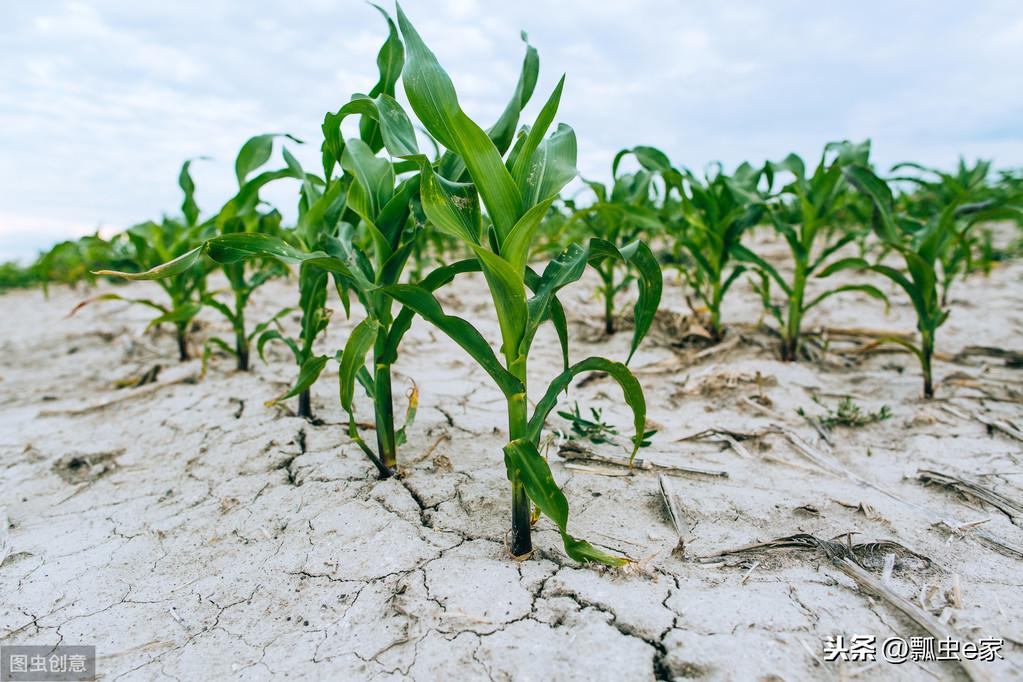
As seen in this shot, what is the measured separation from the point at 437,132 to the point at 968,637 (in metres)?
1.37

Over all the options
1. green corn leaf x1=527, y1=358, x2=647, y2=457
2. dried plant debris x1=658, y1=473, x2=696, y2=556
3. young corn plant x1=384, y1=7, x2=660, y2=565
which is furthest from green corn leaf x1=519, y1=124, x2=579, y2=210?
dried plant debris x1=658, y1=473, x2=696, y2=556

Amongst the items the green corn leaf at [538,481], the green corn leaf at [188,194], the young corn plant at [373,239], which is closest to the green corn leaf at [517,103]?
the young corn plant at [373,239]

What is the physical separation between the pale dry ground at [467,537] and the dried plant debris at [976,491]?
0.02 metres

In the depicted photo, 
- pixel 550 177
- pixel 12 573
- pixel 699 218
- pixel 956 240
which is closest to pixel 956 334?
pixel 956 240

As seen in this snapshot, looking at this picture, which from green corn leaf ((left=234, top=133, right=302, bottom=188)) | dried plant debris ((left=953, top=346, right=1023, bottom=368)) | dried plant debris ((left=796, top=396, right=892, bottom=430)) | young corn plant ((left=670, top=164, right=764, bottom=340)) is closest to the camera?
green corn leaf ((left=234, top=133, right=302, bottom=188))

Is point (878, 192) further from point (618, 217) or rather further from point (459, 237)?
point (459, 237)

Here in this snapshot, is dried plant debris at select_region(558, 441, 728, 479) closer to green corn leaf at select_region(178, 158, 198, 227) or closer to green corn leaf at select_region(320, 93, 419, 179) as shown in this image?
green corn leaf at select_region(320, 93, 419, 179)

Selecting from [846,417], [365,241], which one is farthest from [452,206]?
[846,417]

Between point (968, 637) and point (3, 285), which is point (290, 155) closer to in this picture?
point (968, 637)

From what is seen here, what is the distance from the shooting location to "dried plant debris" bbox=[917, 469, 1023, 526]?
1524 mm

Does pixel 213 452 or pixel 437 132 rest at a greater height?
pixel 437 132

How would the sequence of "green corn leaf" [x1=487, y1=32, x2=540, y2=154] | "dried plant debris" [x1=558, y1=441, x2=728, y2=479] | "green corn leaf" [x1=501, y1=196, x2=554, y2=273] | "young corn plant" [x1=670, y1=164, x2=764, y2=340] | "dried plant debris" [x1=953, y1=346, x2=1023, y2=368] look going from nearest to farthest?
"green corn leaf" [x1=501, y1=196, x2=554, y2=273] → "green corn leaf" [x1=487, y1=32, x2=540, y2=154] → "dried plant debris" [x1=558, y1=441, x2=728, y2=479] → "dried plant debris" [x1=953, y1=346, x2=1023, y2=368] → "young corn plant" [x1=670, y1=164, x2=764, y2=340]

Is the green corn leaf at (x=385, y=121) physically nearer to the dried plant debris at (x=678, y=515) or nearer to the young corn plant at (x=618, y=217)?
the dried plant debris at (x=678, y=515)

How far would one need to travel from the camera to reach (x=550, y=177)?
1.27 m
